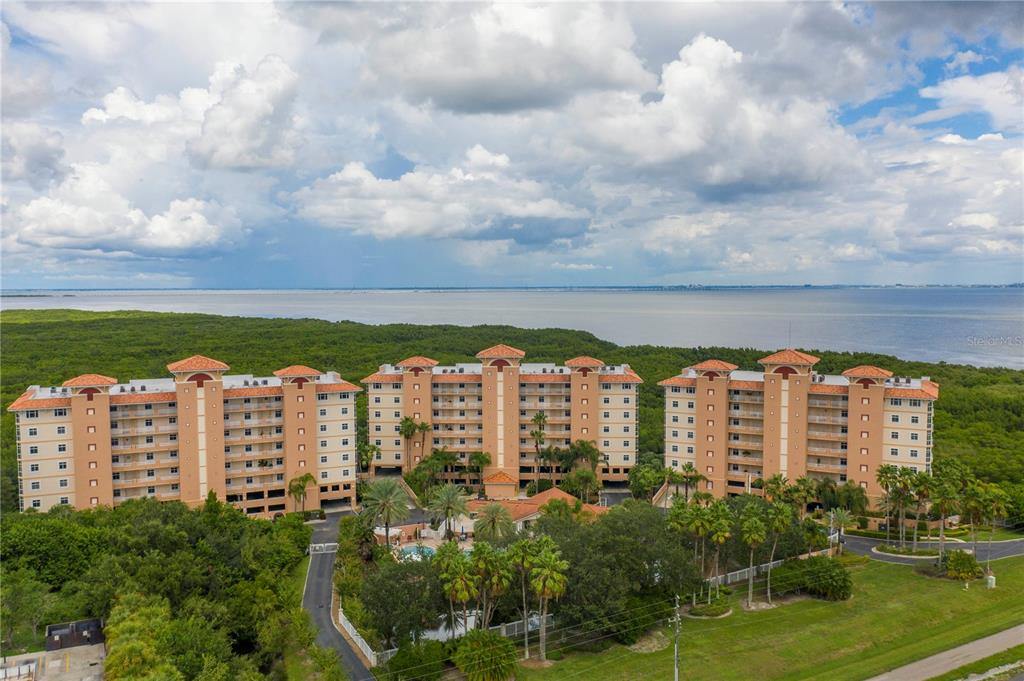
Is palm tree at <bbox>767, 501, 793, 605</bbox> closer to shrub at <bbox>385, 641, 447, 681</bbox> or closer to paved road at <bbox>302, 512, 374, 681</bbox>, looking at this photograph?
shrub at <bbox>385, 641, 447, 681</bbox>

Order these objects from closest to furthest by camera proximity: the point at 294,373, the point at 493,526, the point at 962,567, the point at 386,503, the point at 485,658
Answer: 1. the point at 485,658
2. the point at 493,526
3. the point at 962,567
4. the point at 386,503
5. the point at 294,373

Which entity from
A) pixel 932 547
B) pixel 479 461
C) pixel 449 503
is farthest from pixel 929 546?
pixel 479 461

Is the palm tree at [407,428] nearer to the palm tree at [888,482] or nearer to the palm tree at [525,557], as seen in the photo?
the palm tree at [525,557]

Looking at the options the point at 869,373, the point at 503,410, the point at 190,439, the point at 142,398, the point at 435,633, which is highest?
the point at 869,373

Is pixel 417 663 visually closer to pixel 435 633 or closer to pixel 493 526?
pixel 435 633

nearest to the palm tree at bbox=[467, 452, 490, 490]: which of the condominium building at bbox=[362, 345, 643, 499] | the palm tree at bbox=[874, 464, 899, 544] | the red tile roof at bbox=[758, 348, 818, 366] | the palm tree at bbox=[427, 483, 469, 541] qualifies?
the condominium building at bbox=[362, 345, 643, 499]

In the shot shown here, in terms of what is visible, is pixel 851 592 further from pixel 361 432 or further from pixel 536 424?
pixel 361 432

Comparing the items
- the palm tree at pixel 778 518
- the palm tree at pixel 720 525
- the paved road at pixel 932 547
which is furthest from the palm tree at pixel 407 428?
the paved road at pixel 932 547

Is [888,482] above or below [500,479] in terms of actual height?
above
